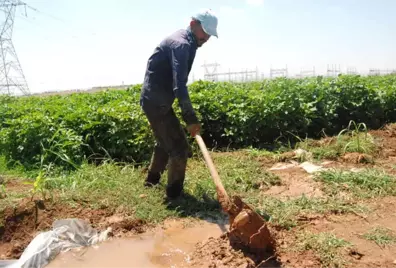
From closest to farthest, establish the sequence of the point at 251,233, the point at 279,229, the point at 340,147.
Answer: the point at 251,233 < the point at 279,229 < the point at 340,147

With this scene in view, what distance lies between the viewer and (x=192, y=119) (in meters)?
3.87

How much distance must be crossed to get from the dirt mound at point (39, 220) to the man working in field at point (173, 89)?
2.55ft

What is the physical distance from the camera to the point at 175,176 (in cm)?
427

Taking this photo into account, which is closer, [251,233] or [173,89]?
[251,233]

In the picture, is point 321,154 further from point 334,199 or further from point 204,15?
point 204,15

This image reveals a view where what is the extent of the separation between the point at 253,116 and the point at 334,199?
289 centimetres

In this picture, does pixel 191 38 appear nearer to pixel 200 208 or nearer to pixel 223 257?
pixel 200 208

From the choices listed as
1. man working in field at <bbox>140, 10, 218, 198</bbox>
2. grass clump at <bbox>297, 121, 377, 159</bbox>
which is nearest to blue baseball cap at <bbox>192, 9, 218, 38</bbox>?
man working in field at <bbox>140, 10, 218, 198</bbox>

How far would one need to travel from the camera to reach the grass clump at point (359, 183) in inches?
168

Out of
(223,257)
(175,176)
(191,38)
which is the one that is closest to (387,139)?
(175,176)

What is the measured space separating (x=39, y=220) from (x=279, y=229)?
2.36m

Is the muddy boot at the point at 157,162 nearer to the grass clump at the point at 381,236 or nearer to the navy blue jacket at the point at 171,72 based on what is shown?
the navy blue jacket at the point at 171,72

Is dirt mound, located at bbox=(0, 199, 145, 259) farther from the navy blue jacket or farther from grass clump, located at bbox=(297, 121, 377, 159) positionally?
grass clump, located at bbox=(297, 121, 377, 159)

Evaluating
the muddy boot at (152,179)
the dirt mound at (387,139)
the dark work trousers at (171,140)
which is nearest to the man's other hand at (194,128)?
the dark work trousers at (171,140)
